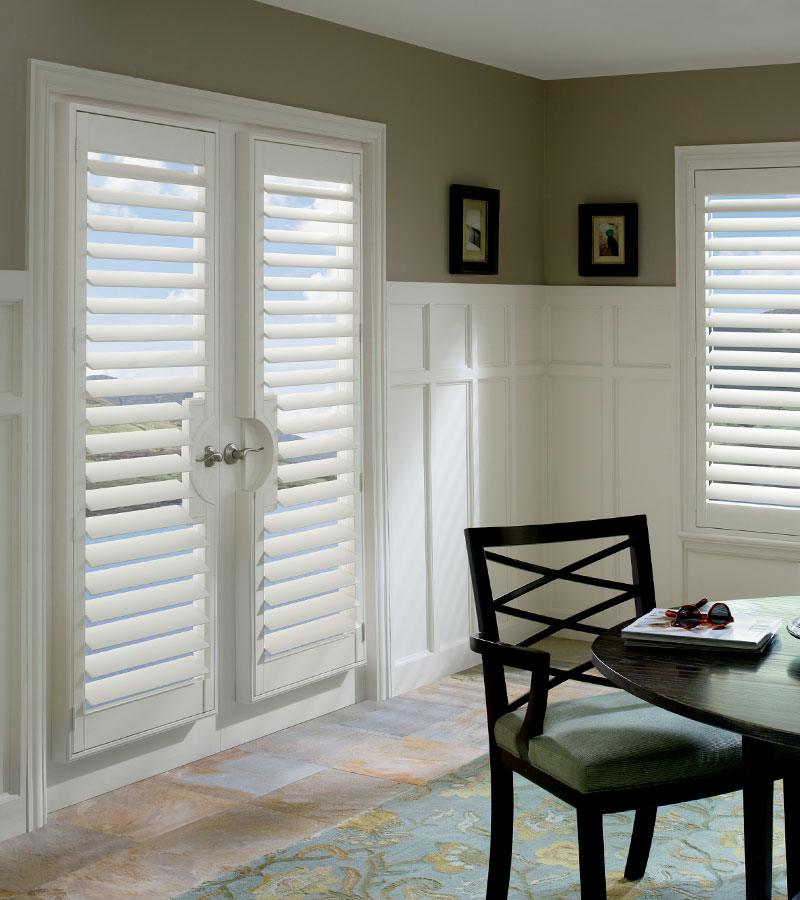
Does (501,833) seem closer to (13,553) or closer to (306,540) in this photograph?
(13,553)

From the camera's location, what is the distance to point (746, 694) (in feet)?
6.75

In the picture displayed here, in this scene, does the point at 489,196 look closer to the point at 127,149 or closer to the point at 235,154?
the point at 235,154

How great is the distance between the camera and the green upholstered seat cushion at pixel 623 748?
2.32 meters

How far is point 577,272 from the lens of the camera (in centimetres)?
521

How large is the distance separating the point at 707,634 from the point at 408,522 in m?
2.25

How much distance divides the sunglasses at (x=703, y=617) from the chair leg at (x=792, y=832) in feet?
1.32

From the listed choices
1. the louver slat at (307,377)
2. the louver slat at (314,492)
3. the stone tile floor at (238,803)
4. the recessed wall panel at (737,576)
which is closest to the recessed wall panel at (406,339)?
the louver slat at (307,377)

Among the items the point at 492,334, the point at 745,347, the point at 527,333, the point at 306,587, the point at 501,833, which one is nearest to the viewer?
the point at 501,833

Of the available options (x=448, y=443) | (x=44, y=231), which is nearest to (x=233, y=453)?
(x=44, y=231)

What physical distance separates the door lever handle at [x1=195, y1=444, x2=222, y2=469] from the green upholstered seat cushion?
149cm

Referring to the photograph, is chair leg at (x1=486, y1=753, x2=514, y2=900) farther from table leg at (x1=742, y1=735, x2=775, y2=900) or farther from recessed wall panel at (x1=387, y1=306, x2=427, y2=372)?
recessed wall panel at (x1=387, y1=306, x2=427, y2=372)

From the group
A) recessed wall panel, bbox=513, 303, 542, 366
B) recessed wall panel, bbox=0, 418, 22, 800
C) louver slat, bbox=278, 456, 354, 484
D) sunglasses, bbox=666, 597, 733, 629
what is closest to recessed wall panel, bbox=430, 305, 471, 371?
recessed wall panel, bbox=513, 303, 542, 366

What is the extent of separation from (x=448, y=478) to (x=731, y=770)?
241 centimetres

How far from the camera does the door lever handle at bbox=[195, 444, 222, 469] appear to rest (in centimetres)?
367
